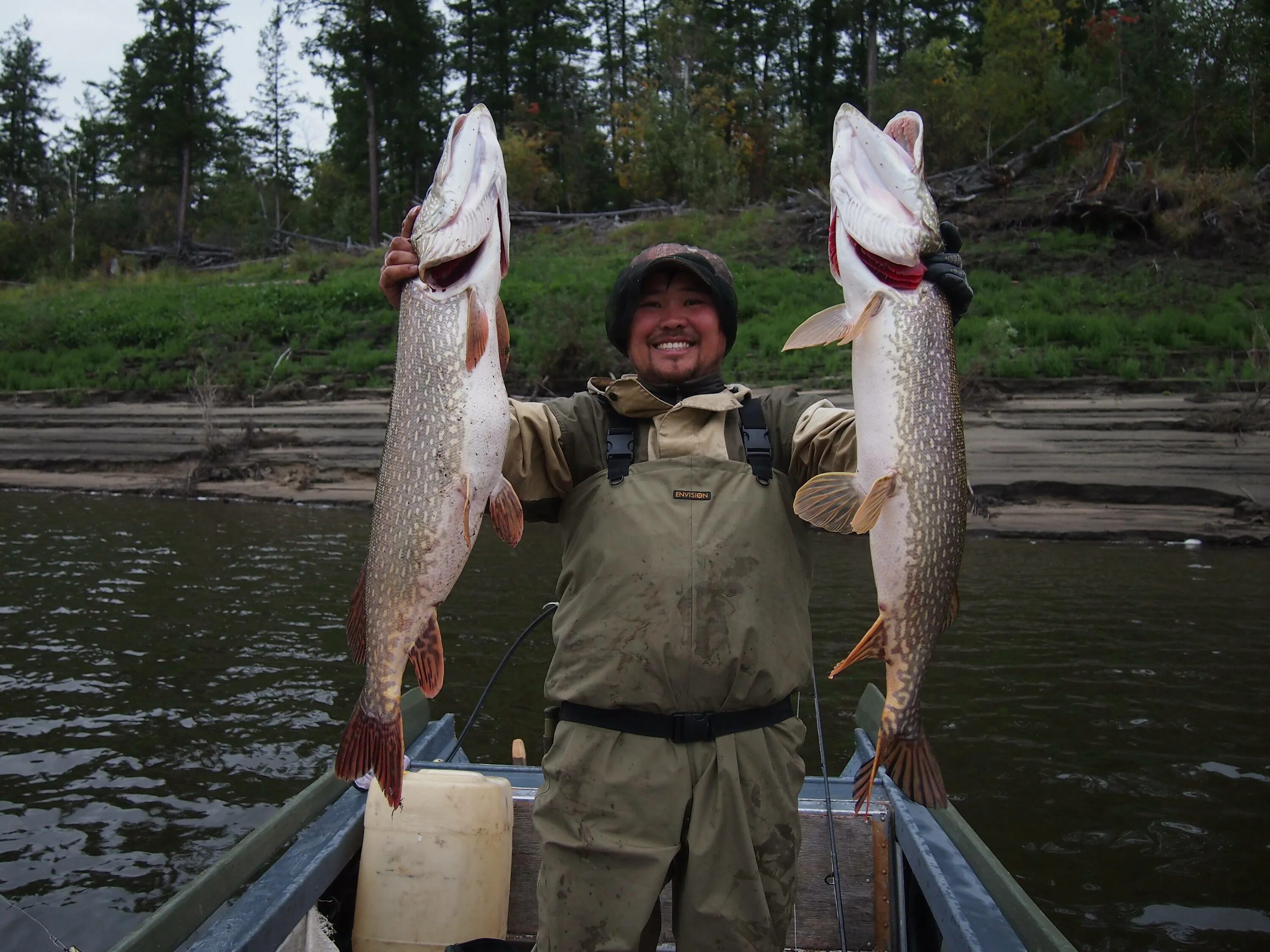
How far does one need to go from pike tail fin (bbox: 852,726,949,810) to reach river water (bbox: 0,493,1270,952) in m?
2.54

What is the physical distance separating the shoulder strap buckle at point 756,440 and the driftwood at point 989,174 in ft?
82.2

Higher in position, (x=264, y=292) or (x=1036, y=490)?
(x=264, y=292)

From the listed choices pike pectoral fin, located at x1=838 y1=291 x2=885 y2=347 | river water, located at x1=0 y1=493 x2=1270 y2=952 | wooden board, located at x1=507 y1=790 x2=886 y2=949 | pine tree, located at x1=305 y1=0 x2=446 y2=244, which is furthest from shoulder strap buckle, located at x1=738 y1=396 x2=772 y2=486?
pine tree, located at x1=305 y1=0 x2=446 y2=244

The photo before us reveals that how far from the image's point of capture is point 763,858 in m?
2.46

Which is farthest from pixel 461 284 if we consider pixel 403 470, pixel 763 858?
pixel 763 858

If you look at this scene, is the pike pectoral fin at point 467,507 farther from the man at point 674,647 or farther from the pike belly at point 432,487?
the man at point 674,647

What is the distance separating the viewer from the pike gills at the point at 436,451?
8.68ft

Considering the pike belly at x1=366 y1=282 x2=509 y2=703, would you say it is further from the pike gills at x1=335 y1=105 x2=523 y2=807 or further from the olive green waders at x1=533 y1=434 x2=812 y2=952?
the olive green waders at x1=533 y1=434 x2=812 y2=952

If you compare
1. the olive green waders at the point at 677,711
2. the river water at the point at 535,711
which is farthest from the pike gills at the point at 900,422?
the river water at the point at 535,711

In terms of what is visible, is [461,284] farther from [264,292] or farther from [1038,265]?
[264,292]

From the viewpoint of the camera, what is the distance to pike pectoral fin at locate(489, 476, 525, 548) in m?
2.60

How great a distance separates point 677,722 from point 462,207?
154 cm

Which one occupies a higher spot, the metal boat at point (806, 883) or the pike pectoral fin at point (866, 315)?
the pike pectoral fin at point (866, 315)

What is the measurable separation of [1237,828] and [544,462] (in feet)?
16.4
